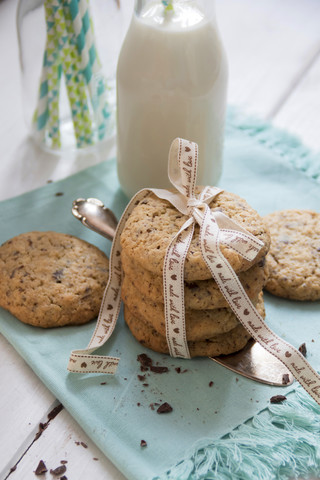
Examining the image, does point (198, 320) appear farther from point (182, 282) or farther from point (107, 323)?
point (107, 323)

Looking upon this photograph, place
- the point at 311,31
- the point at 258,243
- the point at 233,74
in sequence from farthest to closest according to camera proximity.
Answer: the point at 311,31, the point at 233,74, the point at 258,243

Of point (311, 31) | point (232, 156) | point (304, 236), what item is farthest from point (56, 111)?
point (311, 31)

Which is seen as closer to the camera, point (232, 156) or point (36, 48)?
point (36, 48)

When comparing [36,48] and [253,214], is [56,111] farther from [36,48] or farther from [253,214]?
[253,214]

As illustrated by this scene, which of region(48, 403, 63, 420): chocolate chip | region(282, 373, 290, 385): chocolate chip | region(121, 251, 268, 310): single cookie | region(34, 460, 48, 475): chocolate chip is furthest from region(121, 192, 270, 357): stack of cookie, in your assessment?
region(34, 460, 48, 475): chocolate chip

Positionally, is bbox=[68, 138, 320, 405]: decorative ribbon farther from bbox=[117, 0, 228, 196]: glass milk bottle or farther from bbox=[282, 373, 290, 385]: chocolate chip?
bbox=[117, 0, 228, 196]: glass milk bottle
